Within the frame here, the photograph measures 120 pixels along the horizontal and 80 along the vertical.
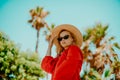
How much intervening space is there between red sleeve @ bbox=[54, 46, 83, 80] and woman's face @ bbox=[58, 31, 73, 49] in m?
0.21

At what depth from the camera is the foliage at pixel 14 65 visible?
14.5 metres

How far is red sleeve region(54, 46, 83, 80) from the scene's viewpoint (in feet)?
7.40

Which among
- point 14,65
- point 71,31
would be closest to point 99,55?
point 14,65

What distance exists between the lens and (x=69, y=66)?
2.28 meters

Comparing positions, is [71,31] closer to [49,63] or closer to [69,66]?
[49,63]

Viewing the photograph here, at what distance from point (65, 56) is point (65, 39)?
21 cm

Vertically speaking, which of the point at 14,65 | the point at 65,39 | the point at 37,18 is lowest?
the point at 14,65

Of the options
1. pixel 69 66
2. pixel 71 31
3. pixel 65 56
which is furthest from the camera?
pixel 71 31

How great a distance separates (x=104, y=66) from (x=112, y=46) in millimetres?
1103

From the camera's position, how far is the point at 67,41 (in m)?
Answer: 2.56

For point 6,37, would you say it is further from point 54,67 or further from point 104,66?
point 54,67

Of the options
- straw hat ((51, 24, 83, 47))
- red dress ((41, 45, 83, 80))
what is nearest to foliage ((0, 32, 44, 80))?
straw hat ((51, 24, 83, 47))

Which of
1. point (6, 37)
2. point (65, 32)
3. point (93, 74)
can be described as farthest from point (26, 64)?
point (65, 32)

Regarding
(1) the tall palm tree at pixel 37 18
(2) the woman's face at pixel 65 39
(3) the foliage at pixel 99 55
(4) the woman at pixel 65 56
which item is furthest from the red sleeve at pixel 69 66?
(1) the tall palm tree at pixel 37 18
